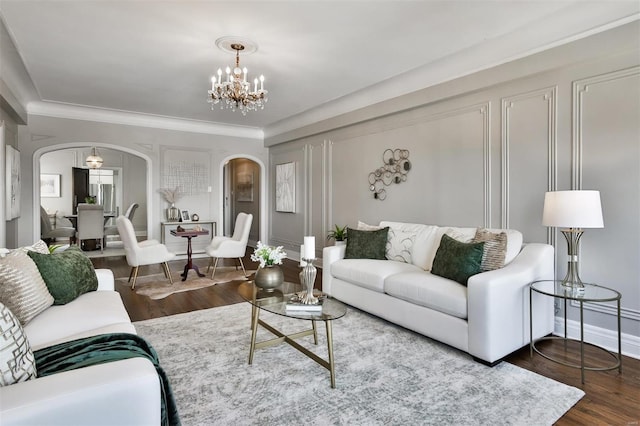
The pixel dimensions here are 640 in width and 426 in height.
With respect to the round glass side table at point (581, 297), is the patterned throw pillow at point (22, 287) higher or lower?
higher

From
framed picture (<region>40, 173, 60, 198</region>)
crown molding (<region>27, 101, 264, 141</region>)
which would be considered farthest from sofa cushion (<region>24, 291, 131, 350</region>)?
framed picture (<region>40, 173, 60, 198</region>)

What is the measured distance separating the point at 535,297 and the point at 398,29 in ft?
8.27

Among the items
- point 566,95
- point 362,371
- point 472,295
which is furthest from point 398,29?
point 362,371

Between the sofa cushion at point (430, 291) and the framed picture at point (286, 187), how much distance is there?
150 inches

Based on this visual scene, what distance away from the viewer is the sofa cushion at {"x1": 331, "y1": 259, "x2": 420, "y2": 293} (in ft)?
11.1

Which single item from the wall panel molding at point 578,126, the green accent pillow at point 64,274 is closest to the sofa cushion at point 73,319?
the green accent pillow at point 64,274

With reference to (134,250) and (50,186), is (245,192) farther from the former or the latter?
(50,186)

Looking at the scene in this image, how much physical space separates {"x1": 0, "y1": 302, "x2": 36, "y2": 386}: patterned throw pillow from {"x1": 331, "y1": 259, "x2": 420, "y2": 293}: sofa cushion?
2.65 meters

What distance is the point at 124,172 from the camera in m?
10.3

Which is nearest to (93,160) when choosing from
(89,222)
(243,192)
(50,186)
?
(50,186)

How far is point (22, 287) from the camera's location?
6.47ft

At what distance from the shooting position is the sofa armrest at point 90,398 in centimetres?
101

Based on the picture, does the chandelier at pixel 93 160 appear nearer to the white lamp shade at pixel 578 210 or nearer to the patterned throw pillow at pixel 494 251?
the patterned throw pillow at pixel 494 251

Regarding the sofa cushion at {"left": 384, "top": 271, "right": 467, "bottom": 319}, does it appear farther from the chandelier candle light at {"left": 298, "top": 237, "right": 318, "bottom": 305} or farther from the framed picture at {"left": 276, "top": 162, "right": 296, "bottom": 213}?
the framed picture at {"left": 276, "top": 162, "right": 296, "bottom": 213}
